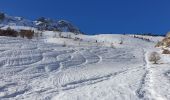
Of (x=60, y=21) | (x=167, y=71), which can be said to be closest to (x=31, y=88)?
(x=167, y=71)

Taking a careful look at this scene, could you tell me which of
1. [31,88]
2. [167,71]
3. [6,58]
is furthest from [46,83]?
[167,71]

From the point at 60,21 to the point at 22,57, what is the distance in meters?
90.7

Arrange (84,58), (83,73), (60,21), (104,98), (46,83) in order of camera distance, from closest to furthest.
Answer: (104,98), (46,83), (83,73), (84,58), (60,21)

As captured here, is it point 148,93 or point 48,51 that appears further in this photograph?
point 48,51

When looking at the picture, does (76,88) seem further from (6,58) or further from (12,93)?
(6,58)

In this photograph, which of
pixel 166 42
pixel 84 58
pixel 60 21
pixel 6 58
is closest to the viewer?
pixel 6 58

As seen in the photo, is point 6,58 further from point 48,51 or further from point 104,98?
point 104,98

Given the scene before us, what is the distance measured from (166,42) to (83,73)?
1175 cm

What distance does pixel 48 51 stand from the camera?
1121cm

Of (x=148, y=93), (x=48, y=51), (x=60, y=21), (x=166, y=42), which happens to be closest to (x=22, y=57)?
(x=48, y=51)

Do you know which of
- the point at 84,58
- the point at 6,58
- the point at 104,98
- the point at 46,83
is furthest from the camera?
the point at 84,58

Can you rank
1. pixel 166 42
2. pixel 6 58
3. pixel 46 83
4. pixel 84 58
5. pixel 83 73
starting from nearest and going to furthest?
pixel 46 83 → pixel 83 73 → pixel 6 58 → pixel 84 58 → pixel 166 42

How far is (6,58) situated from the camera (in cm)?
914

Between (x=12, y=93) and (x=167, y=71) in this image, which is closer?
(x=12, y=93)
